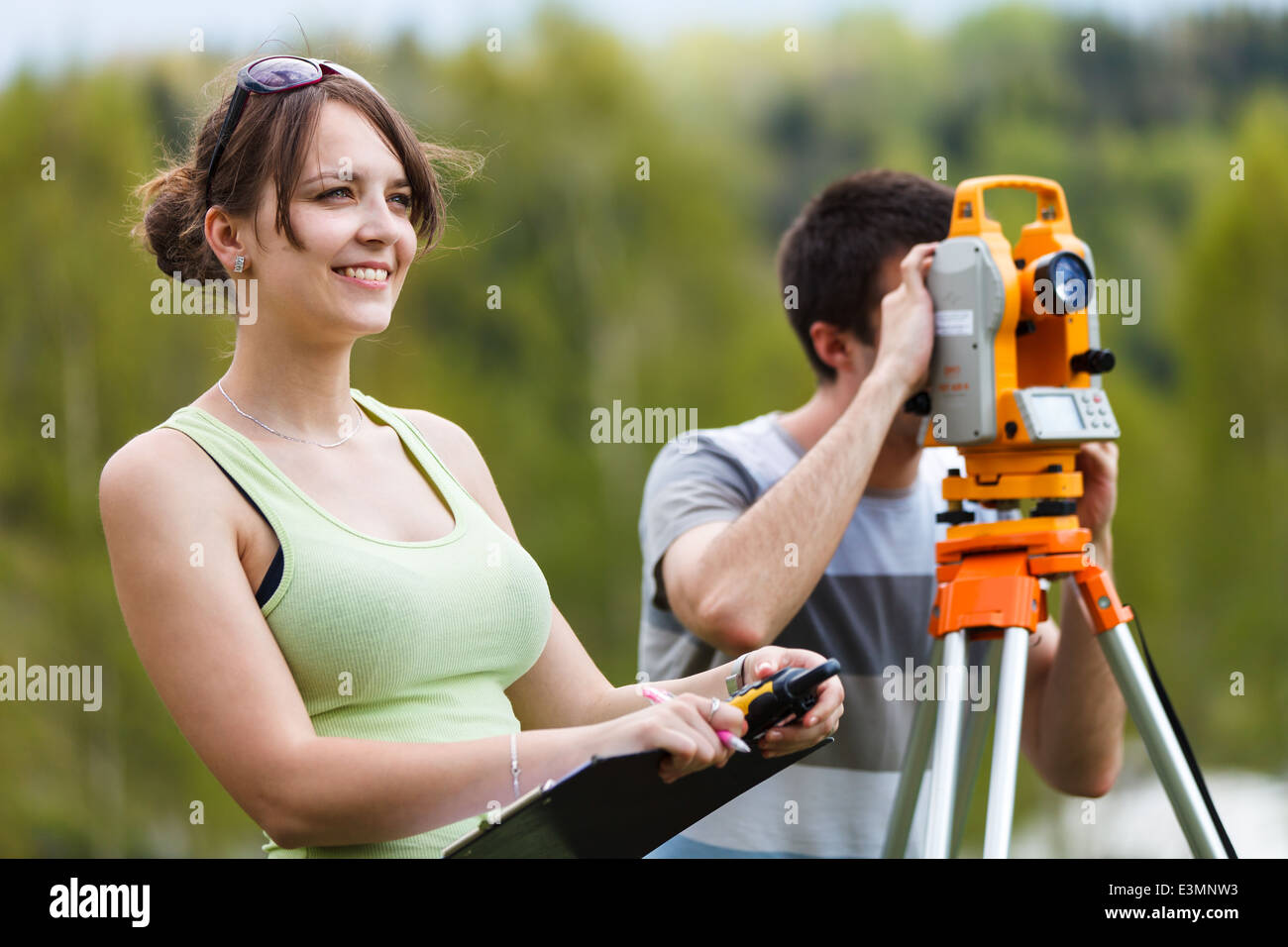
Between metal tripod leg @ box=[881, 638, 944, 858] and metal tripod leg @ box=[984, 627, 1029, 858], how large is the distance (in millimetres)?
137

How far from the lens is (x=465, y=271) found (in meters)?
6.09

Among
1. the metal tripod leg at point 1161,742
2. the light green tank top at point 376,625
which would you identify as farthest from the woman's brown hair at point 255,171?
the metal tripod leg at point 1161,742

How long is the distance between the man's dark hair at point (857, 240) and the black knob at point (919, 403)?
12.4 inches

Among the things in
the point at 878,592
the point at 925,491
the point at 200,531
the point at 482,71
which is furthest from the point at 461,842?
the point at 482,71

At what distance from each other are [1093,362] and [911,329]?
0.22 m

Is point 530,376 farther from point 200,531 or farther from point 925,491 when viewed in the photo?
point 200,531

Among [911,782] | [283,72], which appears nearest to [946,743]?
[911,782]

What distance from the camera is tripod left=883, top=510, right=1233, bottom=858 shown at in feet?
5.29

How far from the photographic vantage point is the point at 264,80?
4.00ft

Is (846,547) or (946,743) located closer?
(946,743)

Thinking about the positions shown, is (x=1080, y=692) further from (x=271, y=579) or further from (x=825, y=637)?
(x=271, y=579)

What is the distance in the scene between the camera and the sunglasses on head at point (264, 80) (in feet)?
3.99

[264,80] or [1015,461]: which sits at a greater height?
[264,80]
